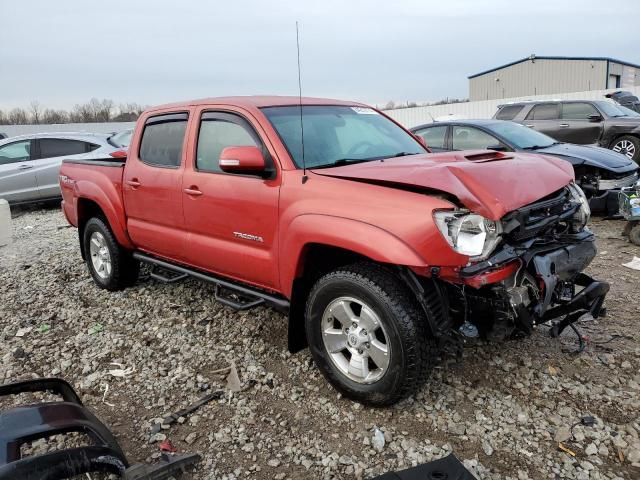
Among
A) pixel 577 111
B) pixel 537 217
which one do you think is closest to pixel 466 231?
pixel 537 217

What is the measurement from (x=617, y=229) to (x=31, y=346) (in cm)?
697

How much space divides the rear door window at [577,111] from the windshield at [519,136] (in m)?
4.11

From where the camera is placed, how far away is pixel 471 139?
26.3ft

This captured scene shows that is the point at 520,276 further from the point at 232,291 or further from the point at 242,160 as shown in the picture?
the point at 232,291

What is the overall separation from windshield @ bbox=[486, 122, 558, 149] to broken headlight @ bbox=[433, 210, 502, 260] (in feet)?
17.2

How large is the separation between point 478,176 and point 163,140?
2.84m

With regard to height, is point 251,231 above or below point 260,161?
below

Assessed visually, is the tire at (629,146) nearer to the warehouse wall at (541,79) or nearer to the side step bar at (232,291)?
the side step bar at (232,291)

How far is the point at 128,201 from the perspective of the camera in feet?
15.9

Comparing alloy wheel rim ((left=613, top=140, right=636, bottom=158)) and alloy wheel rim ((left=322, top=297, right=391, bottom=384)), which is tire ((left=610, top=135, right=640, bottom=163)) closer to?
alloy wheel rim ((left=613, top=140, right=636, bottom=158))

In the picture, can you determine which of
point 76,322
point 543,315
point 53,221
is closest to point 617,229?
point 543,315

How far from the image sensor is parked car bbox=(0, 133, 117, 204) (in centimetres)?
1098

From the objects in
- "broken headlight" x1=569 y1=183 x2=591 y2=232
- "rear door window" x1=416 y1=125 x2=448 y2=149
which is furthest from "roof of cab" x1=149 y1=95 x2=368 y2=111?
"rear door window" x1=416 y1=125 x2=448 y2=149

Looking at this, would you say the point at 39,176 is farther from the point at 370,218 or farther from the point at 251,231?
the point at 370,218
